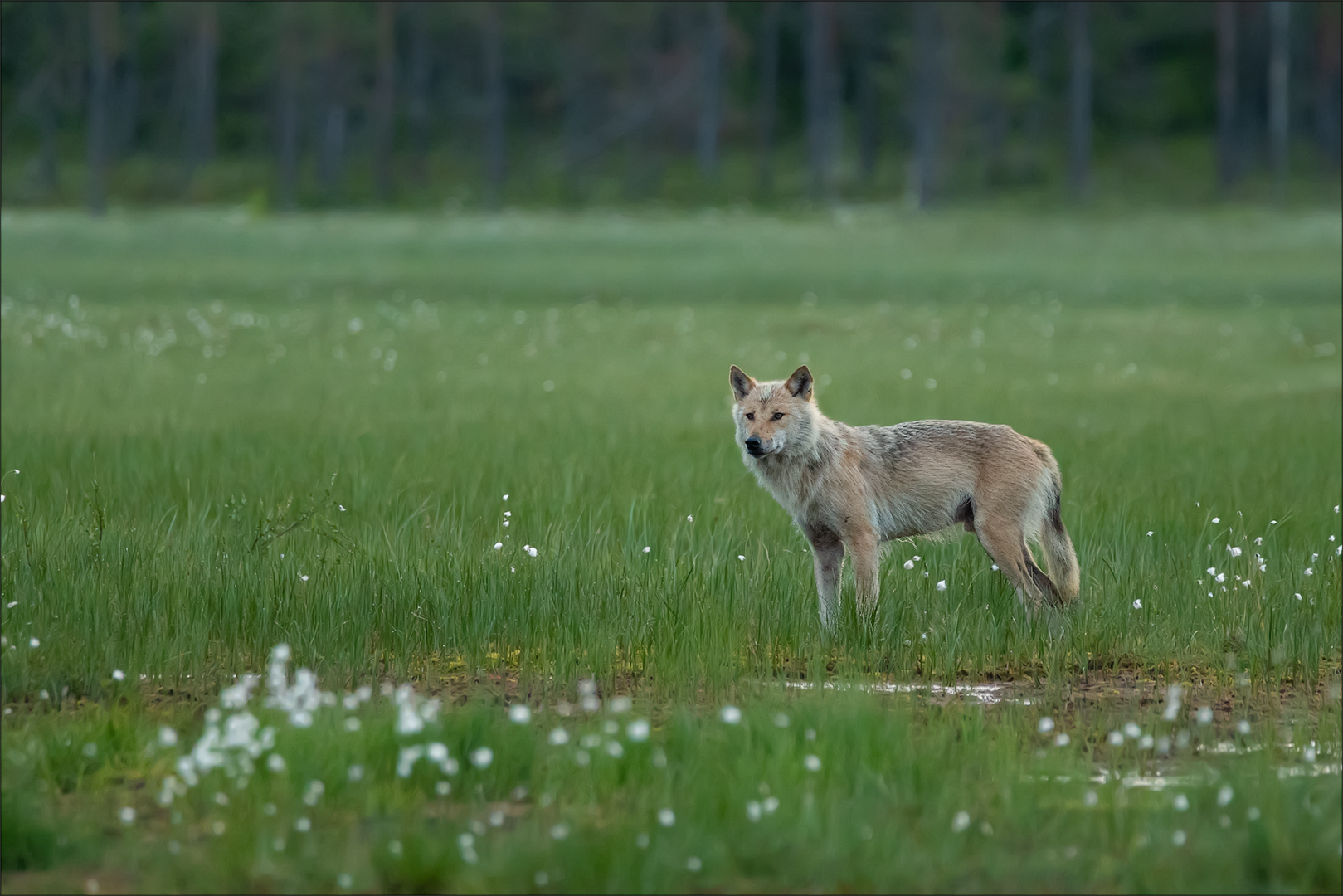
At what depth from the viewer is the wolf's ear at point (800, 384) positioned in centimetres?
841

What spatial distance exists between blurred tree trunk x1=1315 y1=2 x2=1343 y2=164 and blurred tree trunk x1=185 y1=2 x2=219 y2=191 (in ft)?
172

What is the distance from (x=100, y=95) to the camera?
65.1 metres

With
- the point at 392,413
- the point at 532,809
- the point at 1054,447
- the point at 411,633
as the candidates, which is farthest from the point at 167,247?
the point at 532,809

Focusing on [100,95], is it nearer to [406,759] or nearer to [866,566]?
[866,566]

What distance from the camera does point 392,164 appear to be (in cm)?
7894

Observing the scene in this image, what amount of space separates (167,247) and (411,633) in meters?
37.2

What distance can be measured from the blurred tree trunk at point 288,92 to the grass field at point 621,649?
54263 mm

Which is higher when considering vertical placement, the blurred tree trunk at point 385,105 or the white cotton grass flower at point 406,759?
the blurred tree trunk at point 385,105

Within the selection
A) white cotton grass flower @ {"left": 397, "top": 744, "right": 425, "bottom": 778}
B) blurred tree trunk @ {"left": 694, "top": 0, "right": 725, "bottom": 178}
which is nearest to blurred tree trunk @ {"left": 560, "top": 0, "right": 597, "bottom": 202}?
blurred tree trunk @ {"left": 694, "top": 0, "right": 725, "bottom": 178}

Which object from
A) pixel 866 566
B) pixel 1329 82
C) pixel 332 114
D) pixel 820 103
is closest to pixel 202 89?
pixel 332 114

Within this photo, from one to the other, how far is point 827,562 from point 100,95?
6377 cm

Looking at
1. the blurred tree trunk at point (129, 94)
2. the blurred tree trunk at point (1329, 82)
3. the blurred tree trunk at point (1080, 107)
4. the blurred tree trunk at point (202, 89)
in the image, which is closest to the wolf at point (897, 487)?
the blurred tree trunk at point (1080, 107)

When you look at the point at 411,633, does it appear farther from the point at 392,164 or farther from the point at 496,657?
the point at 392,164

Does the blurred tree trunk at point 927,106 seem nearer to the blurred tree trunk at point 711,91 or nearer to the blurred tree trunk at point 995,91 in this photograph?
the blurred tree trunk at point 995,91
